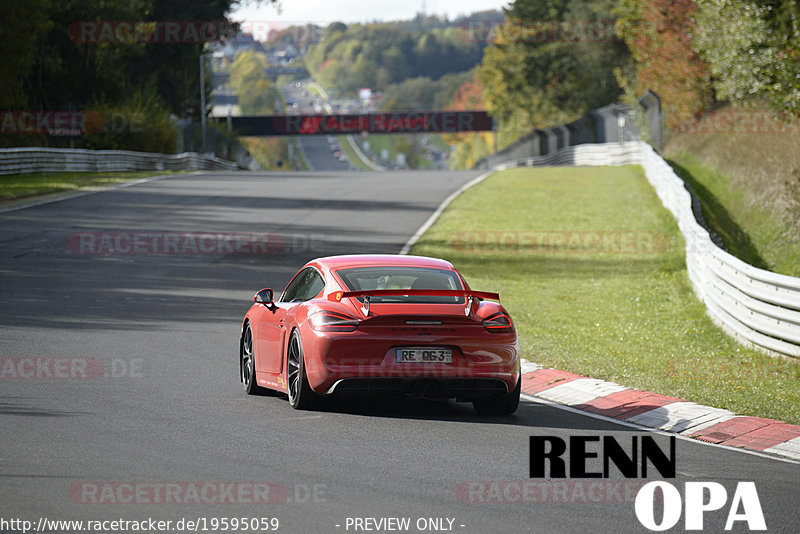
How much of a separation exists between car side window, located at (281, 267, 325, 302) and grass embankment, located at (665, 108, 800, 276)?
1133 cm

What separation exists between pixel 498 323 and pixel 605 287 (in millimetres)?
10854

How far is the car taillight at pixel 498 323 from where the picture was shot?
9.51 metres

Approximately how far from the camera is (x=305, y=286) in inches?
419

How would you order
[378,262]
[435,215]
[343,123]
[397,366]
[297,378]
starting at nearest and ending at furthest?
[397,366], [297,378], [378,262], [435,215], [343,123]

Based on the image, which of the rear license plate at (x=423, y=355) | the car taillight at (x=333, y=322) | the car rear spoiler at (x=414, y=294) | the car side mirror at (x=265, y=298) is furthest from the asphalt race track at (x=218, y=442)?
the car rear spoiler at (x=414, y=294)

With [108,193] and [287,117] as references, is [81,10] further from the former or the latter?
[287,117]

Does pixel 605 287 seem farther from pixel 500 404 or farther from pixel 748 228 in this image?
pixel 500 404

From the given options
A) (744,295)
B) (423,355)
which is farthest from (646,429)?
(744,295)

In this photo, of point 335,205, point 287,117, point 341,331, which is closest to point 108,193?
point 335,205

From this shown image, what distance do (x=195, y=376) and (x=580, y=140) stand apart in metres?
53.4

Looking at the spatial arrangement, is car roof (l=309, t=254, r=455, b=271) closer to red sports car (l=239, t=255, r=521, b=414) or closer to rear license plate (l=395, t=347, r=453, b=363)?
red sports car (l=239, t=255, r=521, b=414)

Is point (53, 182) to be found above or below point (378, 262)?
below

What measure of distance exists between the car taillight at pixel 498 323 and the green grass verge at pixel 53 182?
2701cm

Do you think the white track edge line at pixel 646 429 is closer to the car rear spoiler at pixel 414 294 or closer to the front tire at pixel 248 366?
the car rear spoiler at pixel 414 294
